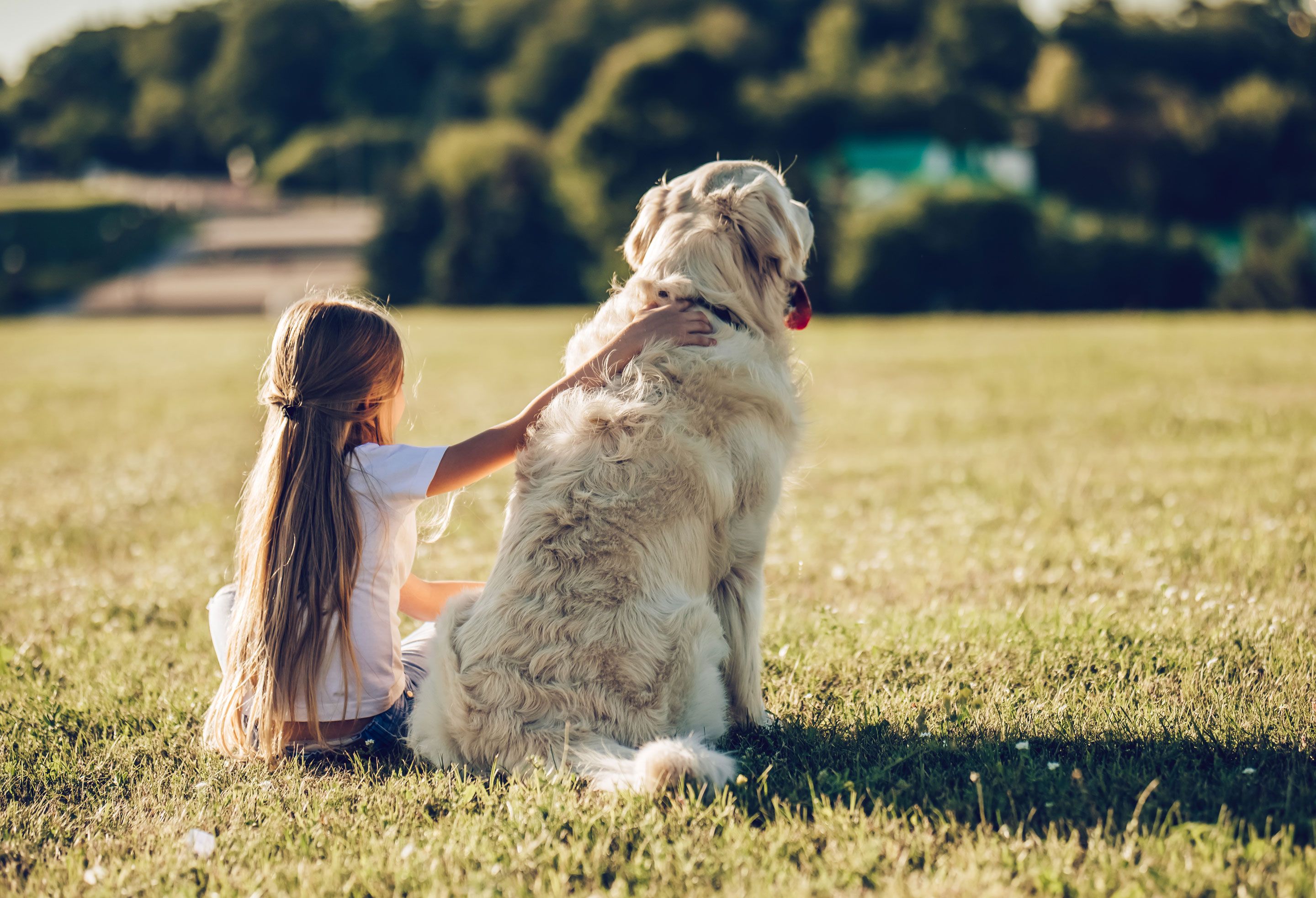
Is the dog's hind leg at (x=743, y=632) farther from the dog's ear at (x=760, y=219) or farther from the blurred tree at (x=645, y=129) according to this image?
the blurred tree at (x=645, y=129)

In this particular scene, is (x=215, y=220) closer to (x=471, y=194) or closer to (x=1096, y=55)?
(x=471, y=194)

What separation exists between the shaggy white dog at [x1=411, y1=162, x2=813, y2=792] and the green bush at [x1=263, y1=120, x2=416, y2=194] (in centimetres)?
7384

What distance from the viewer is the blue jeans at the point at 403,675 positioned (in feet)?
11.4

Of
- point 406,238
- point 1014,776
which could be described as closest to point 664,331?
point 1014,776

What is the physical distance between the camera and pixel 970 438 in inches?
380

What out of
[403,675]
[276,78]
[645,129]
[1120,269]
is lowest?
[403,675]

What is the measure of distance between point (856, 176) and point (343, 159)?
4971 centimetres

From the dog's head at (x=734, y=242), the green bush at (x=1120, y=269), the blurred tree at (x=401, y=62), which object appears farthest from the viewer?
the blurred tree at (x=401, y=62)

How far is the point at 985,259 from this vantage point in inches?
1531

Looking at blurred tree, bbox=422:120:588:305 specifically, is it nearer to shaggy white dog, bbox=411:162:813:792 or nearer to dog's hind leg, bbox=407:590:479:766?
shaggy white dog, bbox=411:162:813:792

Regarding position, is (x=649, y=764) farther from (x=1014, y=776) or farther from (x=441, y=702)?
(x=1014, y=776)

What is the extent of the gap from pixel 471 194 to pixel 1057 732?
45052 mm

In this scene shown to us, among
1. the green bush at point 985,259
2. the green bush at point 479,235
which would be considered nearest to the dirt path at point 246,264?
the green bush at point 479,235

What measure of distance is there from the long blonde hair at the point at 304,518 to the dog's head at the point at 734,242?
1.02 m
